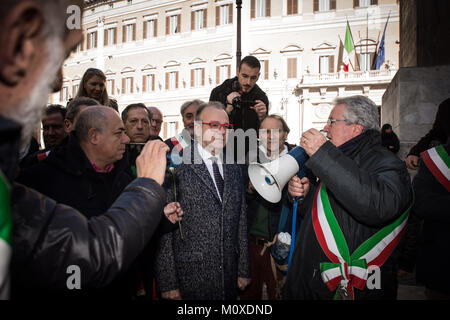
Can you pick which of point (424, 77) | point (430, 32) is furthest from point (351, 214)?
point (430, 32)

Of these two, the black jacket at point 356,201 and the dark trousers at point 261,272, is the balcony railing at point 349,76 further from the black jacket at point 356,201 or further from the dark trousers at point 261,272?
the black jacket at point 356,201

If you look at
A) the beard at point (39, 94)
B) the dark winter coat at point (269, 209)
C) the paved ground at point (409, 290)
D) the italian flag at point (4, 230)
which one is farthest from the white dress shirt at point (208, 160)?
the paved ground at point (409, 290)

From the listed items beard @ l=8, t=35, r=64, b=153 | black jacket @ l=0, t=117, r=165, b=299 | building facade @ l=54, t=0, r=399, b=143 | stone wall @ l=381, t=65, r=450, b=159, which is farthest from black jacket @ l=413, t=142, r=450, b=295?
building facade @ l=54, t=0, r=399, b=143

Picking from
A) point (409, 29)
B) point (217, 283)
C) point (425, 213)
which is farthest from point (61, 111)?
point (409, 29)

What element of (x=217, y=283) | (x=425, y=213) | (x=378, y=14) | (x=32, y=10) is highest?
(x=378, y=14)

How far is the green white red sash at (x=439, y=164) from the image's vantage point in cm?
243

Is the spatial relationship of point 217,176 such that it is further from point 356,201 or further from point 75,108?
point 75,108

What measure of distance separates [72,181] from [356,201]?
1.78 metres

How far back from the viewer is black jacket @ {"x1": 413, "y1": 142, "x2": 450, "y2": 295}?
2350 millimetres

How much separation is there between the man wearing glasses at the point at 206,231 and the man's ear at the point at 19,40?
1.94 meters

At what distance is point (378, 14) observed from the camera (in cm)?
2622

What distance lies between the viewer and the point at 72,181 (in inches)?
83.7
